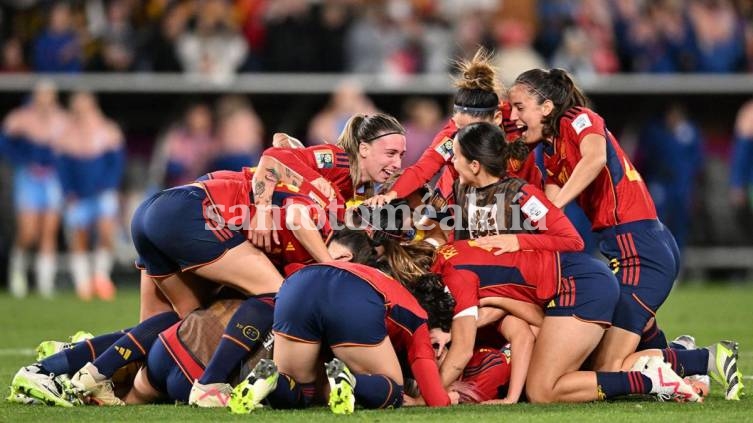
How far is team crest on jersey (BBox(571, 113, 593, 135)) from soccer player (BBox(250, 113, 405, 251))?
1.02 meters

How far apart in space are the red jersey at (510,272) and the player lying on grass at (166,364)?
1000mm

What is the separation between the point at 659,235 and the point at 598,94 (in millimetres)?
9709

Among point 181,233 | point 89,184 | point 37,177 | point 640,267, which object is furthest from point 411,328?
point 37,177

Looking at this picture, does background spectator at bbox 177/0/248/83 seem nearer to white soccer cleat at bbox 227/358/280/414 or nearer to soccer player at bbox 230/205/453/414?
soccer player at bbox 230/205/453/414

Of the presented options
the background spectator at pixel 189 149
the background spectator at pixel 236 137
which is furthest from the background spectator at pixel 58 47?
the background spectator at pixel 236 137

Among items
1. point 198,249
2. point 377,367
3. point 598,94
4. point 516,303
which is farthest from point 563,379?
point 598,94

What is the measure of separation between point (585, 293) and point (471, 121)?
149 cm

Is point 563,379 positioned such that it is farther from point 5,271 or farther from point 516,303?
point 5,271

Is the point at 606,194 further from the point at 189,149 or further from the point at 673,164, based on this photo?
the point at 673,164

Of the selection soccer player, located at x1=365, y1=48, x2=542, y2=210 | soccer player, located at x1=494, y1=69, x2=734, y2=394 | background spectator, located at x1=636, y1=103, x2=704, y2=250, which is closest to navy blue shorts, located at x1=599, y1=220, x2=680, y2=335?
soccer player, located at x1=494, y1=69, x2=734, y2=394

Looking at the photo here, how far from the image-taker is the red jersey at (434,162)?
730 centimetres

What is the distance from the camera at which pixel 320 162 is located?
7.30 m

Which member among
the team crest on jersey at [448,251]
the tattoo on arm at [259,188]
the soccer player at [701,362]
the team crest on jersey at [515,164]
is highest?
the team crest on jersey at [515,164]

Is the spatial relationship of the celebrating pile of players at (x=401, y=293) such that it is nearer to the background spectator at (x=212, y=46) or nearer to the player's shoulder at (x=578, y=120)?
the player's shoulder at (x=578, y=120)
